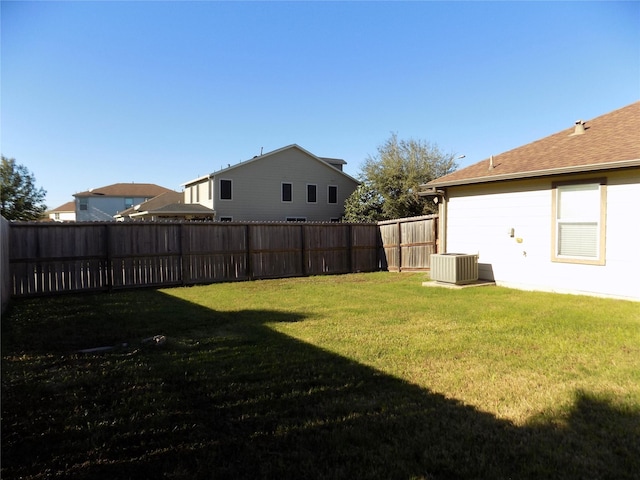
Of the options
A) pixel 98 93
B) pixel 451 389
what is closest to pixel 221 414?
pixel 451 389

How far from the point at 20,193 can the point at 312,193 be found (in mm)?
26795

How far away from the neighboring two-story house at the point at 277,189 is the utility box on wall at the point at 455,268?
683 inches

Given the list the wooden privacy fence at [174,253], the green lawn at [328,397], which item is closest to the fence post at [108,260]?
the wooden privacy fence at [174,253]

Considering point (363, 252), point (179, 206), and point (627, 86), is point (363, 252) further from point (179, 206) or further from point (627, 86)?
point (179, 206)

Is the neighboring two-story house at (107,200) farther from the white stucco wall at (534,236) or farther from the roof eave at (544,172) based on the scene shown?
the white stucco wall at (534,236)

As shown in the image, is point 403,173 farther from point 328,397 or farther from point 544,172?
point 328,397

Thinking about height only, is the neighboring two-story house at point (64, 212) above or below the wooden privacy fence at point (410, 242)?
above

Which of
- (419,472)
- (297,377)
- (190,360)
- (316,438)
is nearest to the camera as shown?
(419,472)

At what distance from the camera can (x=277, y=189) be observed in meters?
27.0

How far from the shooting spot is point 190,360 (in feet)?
14.6

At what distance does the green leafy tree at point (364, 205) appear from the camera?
89.8 feet

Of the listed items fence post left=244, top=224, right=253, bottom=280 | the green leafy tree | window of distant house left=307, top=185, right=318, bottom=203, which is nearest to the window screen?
fence post left=244, top=224, right=253, bottom=280

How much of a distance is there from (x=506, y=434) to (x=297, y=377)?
187 cm

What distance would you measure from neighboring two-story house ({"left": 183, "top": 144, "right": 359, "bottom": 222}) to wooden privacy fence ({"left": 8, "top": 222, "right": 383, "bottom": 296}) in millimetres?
12557
